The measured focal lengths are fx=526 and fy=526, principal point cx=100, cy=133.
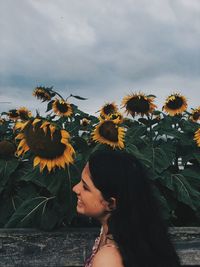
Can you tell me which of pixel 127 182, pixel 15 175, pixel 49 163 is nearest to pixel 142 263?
pixel 127 182

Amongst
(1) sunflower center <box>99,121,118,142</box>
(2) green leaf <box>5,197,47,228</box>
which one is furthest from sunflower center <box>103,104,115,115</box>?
(2) green leaf <box>5,197,47,228</box>

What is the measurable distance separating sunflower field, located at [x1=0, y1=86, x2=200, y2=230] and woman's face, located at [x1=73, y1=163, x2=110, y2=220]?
1071 millimetres

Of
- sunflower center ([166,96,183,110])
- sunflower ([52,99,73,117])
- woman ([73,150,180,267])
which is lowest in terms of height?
woman ([73,150,180,267])

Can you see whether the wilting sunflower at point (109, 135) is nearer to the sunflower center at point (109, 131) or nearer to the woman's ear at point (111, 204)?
the sunflower center at point (109, 131)

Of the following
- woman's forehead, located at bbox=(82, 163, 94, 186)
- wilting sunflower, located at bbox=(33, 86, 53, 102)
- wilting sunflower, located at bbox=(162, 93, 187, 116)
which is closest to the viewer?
woman's forehead, located at bbox=(82, 163, 94, 186)

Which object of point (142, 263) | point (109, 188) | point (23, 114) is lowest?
point (142, 263)

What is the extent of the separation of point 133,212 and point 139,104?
301 centimetres

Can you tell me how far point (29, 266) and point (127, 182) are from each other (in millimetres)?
1524

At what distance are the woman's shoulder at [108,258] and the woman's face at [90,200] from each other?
0.22m

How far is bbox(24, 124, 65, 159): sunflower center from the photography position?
10.5 ft

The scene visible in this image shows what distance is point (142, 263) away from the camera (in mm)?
1961

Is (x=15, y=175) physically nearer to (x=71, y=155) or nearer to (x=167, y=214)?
(x=71, y=155)

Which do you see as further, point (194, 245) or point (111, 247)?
point (194, 245)

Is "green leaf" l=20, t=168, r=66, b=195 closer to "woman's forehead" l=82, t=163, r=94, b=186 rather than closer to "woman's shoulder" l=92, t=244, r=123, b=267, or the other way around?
"woman's forehead" l=82, t=163, r=94, b=186
